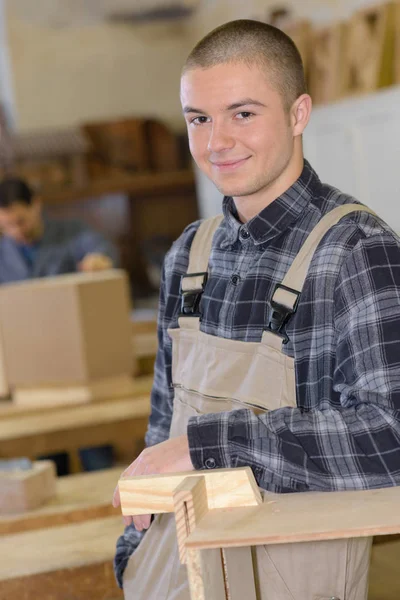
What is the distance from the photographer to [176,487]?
1.30m

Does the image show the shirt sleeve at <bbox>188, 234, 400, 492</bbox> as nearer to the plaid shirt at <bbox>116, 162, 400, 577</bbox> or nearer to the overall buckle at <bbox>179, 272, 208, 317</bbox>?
the plaid shirt at <bbox>116, 162, 400, 577</bbox>

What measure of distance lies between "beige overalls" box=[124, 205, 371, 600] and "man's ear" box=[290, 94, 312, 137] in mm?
175

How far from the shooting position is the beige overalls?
1.32m

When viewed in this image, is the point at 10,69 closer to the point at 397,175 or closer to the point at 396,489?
the point at 397,175

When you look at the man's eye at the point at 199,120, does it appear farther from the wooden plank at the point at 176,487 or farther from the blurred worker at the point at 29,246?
the blurred worker at the point at 29,246

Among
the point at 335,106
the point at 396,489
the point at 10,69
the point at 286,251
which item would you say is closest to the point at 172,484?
the point at 396,489

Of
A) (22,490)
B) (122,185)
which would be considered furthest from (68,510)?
(122,185)

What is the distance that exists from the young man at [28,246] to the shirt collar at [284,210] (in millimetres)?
2840

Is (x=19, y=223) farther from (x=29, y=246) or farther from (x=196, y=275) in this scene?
(x=196, y=275)

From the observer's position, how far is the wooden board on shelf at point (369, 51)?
4.05 meters

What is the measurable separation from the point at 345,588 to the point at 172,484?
287 millimetres

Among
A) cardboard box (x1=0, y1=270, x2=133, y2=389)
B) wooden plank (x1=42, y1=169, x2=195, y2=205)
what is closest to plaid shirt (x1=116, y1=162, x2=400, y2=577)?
cardboard box (x1=0, y1=270, x2=133, y2=389)

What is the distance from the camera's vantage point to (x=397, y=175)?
3947 millimetres

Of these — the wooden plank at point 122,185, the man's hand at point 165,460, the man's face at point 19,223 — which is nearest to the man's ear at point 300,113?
the man's hand at point 165,460
